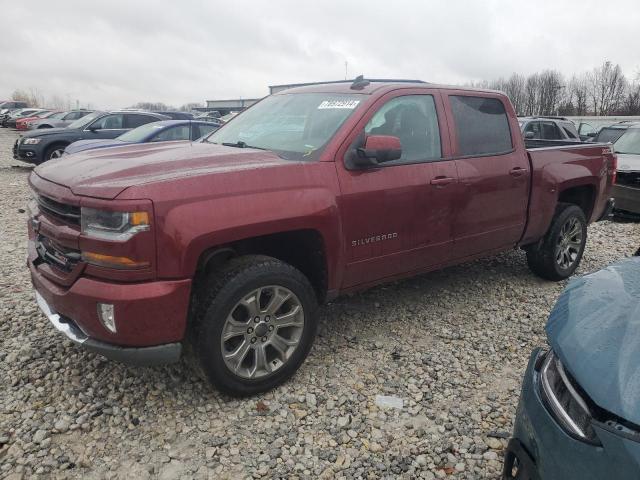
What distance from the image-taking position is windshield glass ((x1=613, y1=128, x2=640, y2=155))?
973 cm

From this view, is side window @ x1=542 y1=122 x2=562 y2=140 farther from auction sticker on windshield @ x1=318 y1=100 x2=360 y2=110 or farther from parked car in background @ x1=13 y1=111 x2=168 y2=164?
auction sticker on windshield @ x1=318 y1=100 x2=360 y2=110

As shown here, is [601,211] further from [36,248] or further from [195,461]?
[36,248]

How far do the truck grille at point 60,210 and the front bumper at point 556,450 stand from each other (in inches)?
90.6

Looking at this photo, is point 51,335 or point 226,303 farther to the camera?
point 51,335

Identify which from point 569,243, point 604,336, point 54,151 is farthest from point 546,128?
point 604,336

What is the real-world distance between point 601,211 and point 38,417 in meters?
5.53

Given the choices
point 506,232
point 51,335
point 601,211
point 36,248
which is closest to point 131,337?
point 36,248

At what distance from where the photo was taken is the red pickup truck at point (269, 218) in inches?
100

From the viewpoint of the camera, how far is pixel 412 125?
3.76 m

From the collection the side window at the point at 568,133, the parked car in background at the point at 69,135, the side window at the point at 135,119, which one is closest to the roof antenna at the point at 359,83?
the parked car in background at the point at 69,135

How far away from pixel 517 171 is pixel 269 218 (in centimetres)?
257

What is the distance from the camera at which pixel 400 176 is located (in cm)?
350

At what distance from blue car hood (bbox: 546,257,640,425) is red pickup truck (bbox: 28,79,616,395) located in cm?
149

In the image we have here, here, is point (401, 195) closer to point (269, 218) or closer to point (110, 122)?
point (269, 218)
